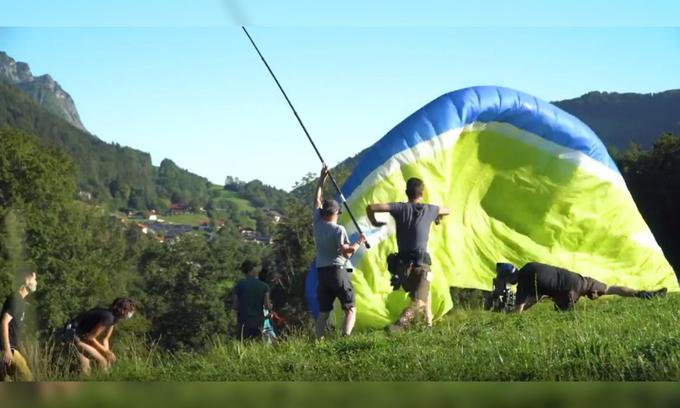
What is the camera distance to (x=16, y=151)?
36844mm

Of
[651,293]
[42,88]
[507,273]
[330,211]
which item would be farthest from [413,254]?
[42,88]

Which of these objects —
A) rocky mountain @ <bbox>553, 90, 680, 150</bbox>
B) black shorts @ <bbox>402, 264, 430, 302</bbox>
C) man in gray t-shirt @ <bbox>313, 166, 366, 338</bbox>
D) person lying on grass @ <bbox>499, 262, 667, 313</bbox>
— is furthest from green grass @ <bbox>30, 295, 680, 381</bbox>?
rocky mountain @ <bbox>553, 90, 680, 150</bbox>

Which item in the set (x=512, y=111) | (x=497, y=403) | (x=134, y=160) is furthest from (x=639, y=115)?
(x=134, y=160)

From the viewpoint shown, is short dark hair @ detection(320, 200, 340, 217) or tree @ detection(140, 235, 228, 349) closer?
short dark hair @ detection(320, 200, 340, 217)

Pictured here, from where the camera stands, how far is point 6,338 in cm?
777

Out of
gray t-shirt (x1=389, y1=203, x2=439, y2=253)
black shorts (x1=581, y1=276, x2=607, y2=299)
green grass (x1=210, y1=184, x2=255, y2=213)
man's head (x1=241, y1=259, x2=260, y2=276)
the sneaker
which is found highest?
green grass (x1=210, y1=184, x2=255, y2=213)

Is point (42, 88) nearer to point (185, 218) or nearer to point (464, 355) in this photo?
point (185, 218)

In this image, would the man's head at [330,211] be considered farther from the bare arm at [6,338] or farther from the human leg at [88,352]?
the bare arm at [6,338]

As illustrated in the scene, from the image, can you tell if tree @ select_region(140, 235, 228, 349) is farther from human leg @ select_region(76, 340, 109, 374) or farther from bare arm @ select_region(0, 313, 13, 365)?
bare arm @ select_region(0, 313, 13, 365)

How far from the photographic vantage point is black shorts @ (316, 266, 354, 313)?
9.12m

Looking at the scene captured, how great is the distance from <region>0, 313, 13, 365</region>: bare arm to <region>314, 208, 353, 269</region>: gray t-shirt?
124 inches

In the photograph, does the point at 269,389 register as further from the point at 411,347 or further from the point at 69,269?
the point at 69,269

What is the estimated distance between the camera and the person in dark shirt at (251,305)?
34.4 ft

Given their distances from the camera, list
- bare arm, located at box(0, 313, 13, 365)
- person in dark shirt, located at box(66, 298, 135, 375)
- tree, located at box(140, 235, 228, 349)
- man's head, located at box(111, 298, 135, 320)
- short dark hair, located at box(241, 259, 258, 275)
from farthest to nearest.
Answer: tree, located at box(140, 235, 228, 349), short dark hair, located at box(241, 259, 258, 275), man's head, located at box(111, 298, 135, 320), person in dark shirt, located at box(66, 298, 135, 375), bare arm, located at box(0, 313, 13, 365)
